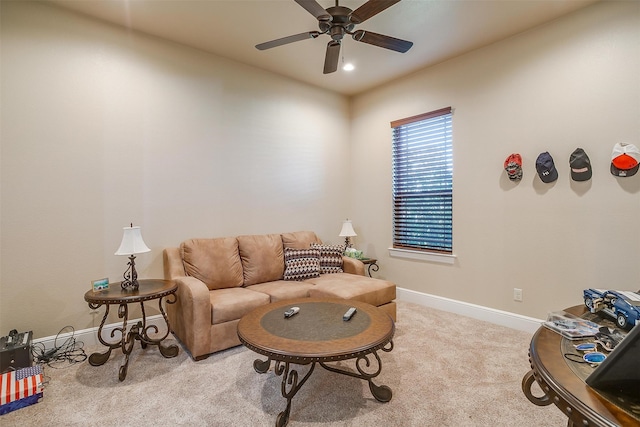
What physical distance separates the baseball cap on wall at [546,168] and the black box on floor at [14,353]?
180 inches

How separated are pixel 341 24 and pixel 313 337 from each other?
7.28 ft

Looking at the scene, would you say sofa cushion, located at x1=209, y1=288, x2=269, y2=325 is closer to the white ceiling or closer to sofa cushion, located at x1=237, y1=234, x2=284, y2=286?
sofa cushion, located at x1=237, y1=234, x2=284, y2=286

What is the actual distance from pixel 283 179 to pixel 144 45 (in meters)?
2.07

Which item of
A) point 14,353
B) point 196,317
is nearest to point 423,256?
point 196,317

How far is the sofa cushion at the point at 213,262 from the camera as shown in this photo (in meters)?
3.15

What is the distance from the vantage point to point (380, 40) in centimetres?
248

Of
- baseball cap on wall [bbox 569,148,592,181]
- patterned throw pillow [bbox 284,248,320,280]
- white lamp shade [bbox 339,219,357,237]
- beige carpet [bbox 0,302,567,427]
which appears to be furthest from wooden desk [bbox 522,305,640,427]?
white lamp shade [bbox 339,219,357,237]

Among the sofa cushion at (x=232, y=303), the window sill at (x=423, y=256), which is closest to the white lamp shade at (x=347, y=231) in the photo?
the window sill at (x=423, y=256)

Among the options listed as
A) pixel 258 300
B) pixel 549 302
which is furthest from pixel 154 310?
pixel 549 302

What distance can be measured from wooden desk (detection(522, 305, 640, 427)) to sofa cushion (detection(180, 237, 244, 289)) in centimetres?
281

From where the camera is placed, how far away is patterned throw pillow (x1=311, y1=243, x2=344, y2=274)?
3.81 m

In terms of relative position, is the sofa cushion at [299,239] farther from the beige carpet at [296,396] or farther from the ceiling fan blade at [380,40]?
the ceiling fan blade at [380,40]

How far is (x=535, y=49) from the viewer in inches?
120

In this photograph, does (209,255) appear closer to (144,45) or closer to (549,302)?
(144,45)
